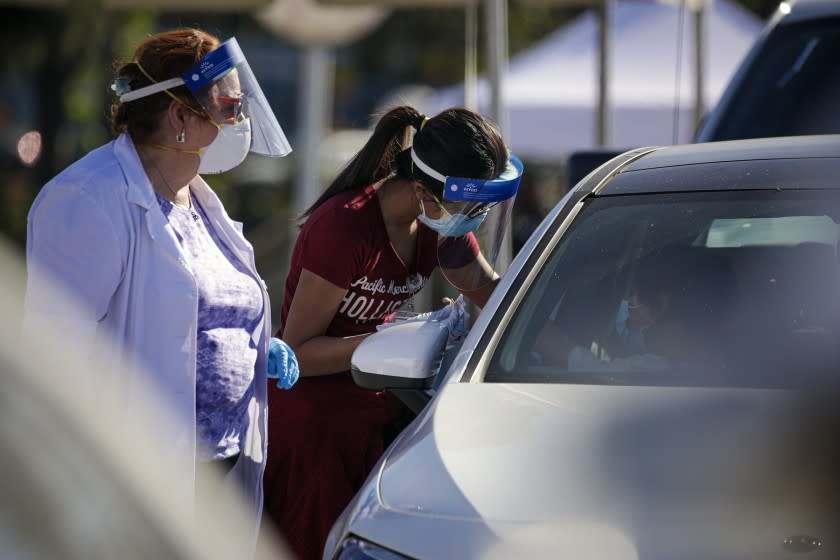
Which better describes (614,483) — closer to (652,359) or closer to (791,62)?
(652,359)

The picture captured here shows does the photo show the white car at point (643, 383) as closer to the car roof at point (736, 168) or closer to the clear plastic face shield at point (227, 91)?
the car roof at point (736, 168)

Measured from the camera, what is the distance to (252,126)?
3.36 m

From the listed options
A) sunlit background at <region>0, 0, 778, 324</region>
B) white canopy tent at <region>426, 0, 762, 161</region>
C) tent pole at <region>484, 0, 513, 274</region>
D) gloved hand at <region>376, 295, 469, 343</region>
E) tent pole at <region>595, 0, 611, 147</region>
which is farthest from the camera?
white canopy tent at <region>426, 0, 762, 161</region>

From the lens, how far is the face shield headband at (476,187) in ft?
11.4

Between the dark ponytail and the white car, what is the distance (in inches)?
A: 21.2

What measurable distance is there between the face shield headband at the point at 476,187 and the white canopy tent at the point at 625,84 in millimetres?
7808

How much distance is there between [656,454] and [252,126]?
1.50 m

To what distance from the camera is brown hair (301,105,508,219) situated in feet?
11.5

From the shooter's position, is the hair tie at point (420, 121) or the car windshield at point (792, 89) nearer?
the hair tie at point (420, 121)

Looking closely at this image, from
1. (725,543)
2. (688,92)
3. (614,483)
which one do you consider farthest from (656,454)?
(688,92)

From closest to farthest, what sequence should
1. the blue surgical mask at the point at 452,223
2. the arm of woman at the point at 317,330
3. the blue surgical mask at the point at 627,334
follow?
the blue surgical mask at the point at 627,334 → the arm of woman at the point at 317,330 → the blue surgical mask at the point at 452,223

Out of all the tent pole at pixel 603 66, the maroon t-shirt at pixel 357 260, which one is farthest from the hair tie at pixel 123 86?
the tent pole at pixel 603 66

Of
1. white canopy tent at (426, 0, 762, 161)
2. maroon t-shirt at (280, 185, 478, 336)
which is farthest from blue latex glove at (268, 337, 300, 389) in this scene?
white canopy tent at (426, 0, 762, 161)

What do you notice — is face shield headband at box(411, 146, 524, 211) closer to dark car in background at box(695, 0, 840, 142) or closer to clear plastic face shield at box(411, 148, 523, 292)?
clear plastic face shield at box(411, 148, 523, 292)
